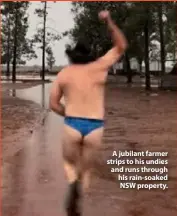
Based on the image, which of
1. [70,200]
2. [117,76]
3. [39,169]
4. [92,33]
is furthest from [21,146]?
[117,76]

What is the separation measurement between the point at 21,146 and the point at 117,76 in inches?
1900

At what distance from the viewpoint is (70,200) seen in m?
4.04

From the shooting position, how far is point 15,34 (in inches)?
2213

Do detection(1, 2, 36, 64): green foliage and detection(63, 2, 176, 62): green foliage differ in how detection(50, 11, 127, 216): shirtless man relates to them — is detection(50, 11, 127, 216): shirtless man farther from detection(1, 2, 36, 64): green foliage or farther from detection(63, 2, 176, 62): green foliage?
detection(1, 2, 36, 64): green foliage

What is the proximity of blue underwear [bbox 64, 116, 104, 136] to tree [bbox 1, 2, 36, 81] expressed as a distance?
1955 inches

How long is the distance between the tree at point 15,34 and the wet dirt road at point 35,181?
4365 cm

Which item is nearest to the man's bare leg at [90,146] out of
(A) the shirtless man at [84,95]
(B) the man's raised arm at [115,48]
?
(A) the shirtless man at [84,95]

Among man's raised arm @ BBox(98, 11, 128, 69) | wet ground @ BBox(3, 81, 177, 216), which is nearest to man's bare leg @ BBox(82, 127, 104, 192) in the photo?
man's raised arm @ BBox(98, 11, 128, 69)

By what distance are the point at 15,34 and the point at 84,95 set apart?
53.9 metres

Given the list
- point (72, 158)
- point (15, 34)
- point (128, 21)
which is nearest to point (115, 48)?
point (72, 158)

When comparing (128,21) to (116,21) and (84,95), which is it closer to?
(116,21)

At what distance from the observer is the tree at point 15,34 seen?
5453cm

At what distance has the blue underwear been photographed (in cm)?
364

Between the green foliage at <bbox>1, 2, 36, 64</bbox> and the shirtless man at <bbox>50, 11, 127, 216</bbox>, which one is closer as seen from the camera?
the shirtless man at <bbox>50, 11, 127, 216</bbox>
